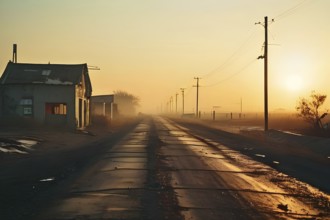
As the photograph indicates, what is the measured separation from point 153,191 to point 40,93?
3306 cm

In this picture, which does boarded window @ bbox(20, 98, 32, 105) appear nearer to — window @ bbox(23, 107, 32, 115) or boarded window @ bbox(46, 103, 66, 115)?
window @ bbox(23, 107, 32, 115)

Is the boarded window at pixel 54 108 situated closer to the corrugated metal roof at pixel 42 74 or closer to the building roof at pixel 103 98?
the corrugated metal roof at pixel 42 74

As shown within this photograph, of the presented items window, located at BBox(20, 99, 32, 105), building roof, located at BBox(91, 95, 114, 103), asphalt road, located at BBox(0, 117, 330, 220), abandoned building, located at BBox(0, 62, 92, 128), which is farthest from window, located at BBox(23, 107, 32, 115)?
building roof, located at BBox(91, 95, 114, 103)

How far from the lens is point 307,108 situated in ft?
146

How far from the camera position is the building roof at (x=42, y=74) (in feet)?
139

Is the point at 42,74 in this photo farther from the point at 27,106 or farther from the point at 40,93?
the point at 27,106

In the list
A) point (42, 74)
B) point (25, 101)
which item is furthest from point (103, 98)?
point (25, 101)

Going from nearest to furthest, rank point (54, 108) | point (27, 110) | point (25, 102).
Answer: point (27, 110) → point (25, 102) → point (54, 108)

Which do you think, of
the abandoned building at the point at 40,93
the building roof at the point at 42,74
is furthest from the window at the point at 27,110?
the building roof at the point at 42,74

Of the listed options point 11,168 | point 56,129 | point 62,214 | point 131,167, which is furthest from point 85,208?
point 56,129

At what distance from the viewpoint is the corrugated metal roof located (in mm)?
42438

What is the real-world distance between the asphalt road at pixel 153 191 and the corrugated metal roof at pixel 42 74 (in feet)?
83.0

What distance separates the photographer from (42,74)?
4388 cm

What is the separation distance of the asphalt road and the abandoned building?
2407 cm
